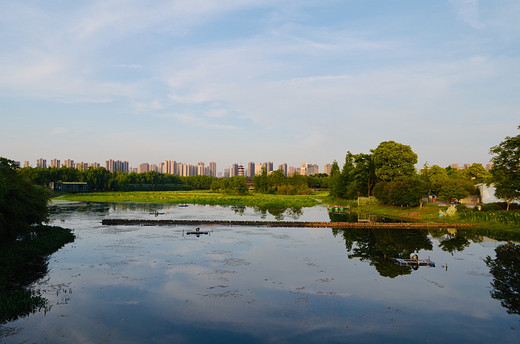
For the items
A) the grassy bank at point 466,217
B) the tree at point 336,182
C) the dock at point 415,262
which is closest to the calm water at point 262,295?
the dock at point 415,262

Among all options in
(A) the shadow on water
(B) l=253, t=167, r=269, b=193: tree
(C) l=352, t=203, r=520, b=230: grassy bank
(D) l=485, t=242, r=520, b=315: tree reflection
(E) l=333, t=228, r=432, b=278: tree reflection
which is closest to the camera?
(A) the shadow on water

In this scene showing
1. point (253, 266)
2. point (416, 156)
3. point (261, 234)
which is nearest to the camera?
point (253, 266)

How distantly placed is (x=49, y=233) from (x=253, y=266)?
2952 centimetres

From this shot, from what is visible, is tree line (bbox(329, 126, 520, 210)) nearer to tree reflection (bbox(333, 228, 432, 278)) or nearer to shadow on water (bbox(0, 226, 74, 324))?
tree reflection (bbox(333, 228, 432, 278))

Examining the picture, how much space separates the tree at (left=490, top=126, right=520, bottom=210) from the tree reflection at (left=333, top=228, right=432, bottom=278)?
15612 millimetres

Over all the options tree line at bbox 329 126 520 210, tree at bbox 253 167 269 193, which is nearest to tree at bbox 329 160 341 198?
tree line at bbox 329 126 520 210

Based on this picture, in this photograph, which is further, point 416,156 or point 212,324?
point 416,156

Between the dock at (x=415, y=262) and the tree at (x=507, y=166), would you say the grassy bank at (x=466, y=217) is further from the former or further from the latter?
the dock at (x=415, y=262)

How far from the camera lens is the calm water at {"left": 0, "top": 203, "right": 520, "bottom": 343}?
1961 cm

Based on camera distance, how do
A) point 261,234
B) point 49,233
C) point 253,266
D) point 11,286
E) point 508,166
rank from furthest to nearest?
1. point 508,166
2. point 261,234
3. point 49,233
4. point 253,266
5. point 11,286

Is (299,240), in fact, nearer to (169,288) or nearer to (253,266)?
(253,266)

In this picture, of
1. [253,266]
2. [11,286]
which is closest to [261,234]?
[253,266]

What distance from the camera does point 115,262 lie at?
1390 inches

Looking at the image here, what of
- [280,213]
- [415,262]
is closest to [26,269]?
[415,262]
